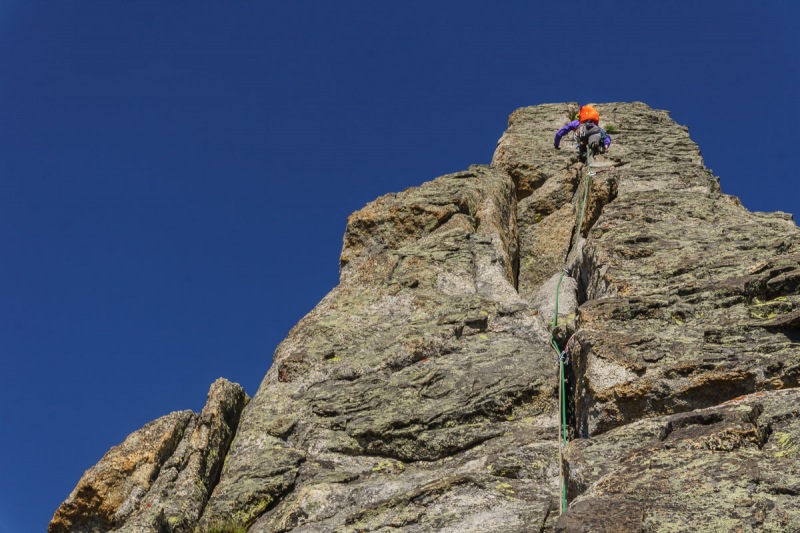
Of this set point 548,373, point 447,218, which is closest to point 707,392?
point 548,373

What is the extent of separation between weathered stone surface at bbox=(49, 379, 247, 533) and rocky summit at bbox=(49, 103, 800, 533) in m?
0.03

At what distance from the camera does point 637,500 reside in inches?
314

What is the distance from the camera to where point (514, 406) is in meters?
12.9

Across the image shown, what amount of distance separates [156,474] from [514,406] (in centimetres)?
582

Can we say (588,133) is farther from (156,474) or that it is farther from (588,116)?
(156,474)

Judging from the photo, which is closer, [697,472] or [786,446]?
[697,472]

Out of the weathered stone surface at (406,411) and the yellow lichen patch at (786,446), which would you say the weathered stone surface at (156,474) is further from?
the yellow lichen patch at (786,446)

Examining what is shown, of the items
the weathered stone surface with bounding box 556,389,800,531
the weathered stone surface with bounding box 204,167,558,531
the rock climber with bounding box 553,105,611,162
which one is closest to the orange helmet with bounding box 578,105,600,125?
the rock climber with bounding box 553,105,611,162

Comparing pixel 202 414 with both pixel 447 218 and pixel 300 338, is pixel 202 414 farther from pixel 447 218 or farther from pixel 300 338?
pixel 447 218

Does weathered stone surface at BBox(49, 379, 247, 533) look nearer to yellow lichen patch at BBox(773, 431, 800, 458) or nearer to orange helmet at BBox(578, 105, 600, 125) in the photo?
yellow lichen patch at BBox(773, 431, 800, 458)

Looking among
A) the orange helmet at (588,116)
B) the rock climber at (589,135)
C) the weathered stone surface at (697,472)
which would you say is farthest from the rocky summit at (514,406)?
the orange helmet at (588,116)

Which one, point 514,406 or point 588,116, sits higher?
point 588,116

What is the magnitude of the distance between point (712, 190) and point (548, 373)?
10090 mm

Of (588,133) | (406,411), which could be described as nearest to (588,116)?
(588,133)
